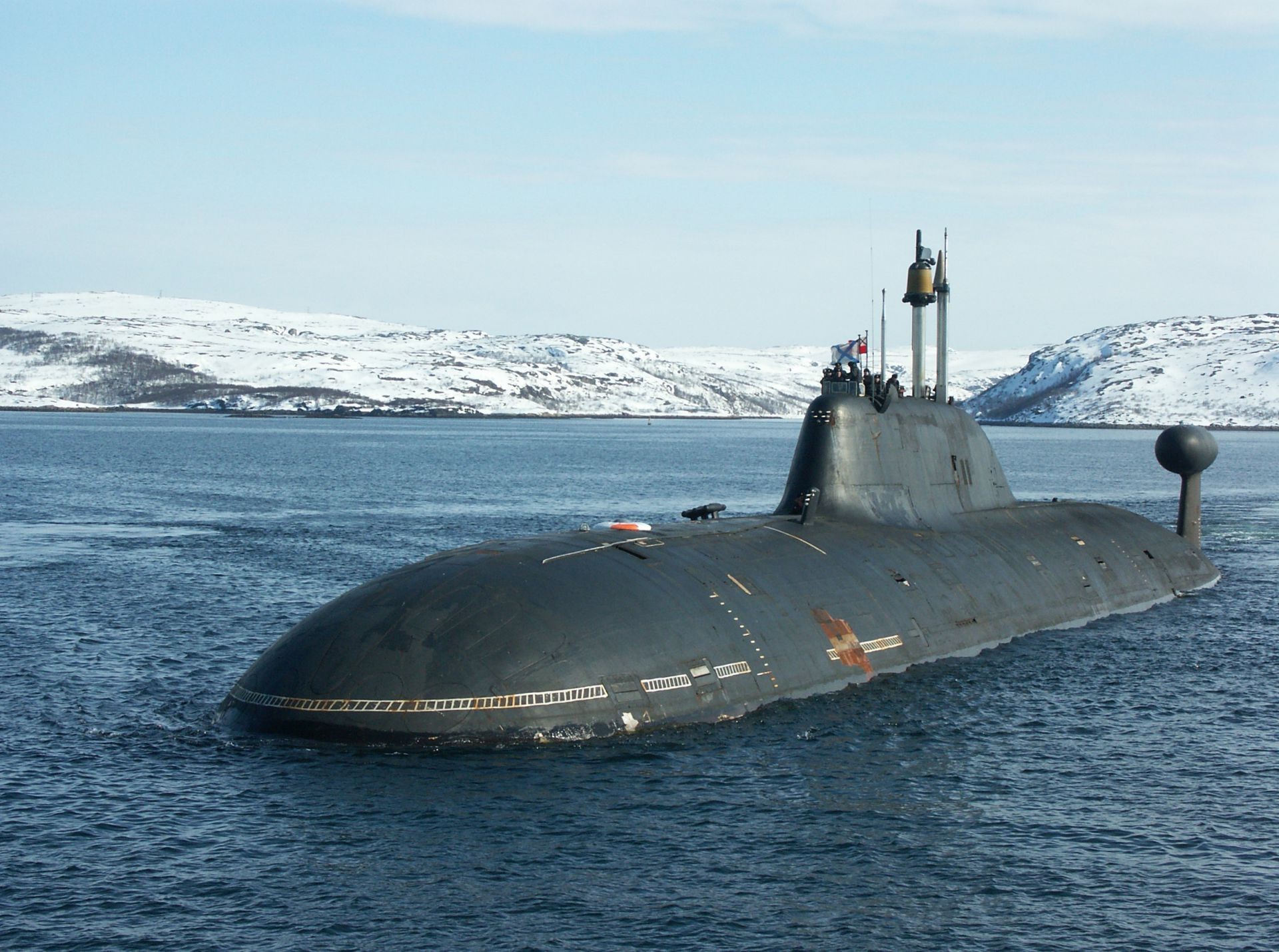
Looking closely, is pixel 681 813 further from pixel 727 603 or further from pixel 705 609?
pixel 727 603

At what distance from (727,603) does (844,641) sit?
339cm

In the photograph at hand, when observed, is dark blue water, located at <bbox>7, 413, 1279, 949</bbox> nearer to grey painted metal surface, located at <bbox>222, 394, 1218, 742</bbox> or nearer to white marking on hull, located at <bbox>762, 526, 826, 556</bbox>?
grey painted metal surface, located at <bbox>222, 394, 1218, 742</bbox>

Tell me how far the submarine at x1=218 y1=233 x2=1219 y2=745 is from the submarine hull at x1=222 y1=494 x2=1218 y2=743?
0.14 feet

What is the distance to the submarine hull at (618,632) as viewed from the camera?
2298 centimetres

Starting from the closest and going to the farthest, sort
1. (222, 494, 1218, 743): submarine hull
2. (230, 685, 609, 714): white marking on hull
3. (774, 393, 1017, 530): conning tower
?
(230, 685, 609, 714): white marking on hull → (222, 494, 1218, 743): submarine hull → (774, 393, 1017, 530): conning tower

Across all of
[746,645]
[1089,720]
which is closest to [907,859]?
[746,645]

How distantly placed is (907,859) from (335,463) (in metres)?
99.2

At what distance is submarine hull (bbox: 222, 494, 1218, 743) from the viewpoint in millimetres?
22984

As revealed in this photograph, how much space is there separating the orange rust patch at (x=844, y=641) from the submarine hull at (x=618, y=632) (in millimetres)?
44

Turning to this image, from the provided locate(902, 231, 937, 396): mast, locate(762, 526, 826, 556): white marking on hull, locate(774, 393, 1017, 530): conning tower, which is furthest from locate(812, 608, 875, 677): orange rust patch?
locate(902, 231, 937, 396): mast

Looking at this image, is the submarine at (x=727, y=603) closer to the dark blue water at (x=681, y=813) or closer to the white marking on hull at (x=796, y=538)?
the white marking on hull at (x=796, y=538)

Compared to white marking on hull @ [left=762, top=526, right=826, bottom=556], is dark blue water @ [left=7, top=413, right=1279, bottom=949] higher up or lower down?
lower down

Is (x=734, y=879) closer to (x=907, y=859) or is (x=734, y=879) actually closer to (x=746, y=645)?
(x=907, y=859)

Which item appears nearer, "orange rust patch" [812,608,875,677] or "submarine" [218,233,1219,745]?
"submarine" [218,233,1219,745]
